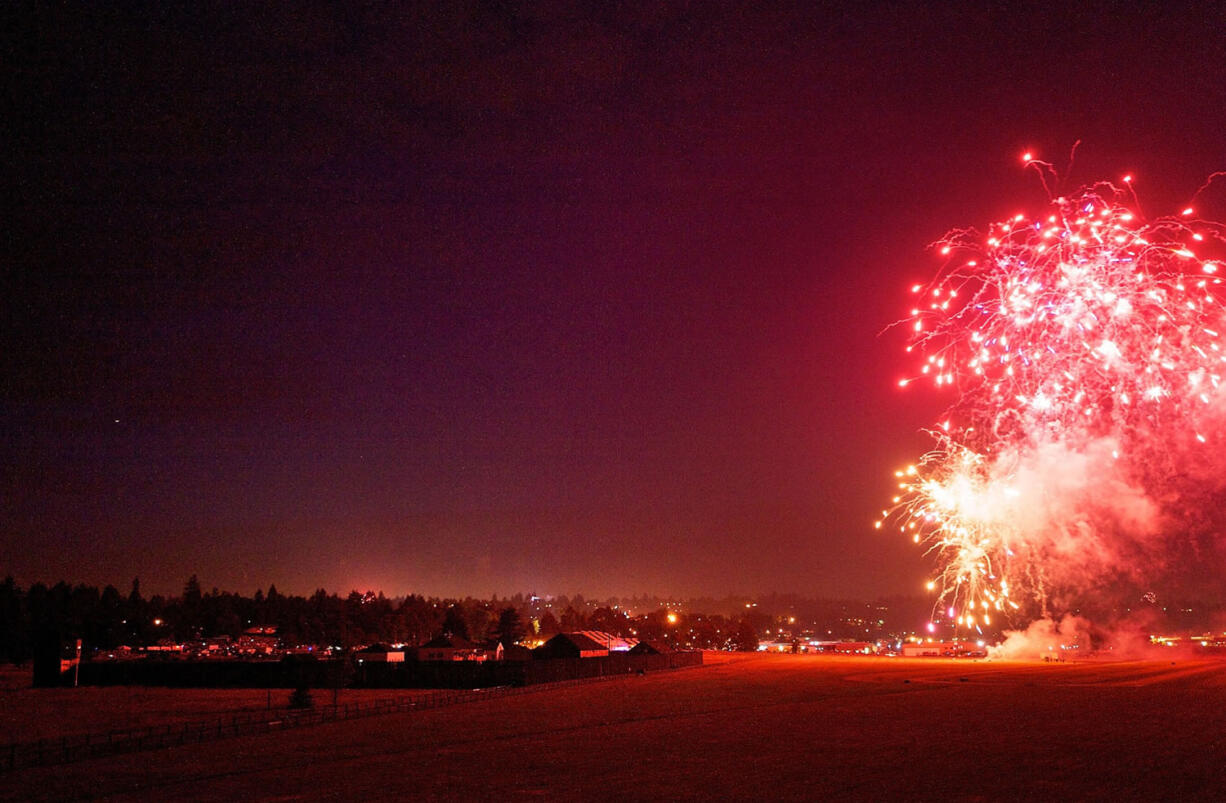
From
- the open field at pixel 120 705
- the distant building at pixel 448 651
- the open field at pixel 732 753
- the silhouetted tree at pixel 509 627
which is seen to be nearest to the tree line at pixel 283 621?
the silhouetted tree at pixel 509 627

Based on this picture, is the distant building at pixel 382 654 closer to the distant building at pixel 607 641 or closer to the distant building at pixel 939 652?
the distant building at pixel 607 641

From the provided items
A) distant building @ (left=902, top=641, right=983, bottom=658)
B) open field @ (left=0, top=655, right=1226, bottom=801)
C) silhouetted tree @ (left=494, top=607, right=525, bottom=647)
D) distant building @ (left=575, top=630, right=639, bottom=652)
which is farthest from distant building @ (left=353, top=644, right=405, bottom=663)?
distant building @ (left=902, top=641, right=983, bottom=658)

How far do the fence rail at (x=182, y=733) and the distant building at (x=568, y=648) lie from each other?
2826 centimetres

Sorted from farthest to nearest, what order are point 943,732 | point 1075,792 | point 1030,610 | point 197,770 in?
point 1030,610 < point 943,732 < point 197,770 < point 1075,792

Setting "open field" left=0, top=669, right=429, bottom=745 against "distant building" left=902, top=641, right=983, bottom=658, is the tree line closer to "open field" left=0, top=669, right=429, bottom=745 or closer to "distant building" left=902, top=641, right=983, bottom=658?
"distant building" left=902, top=641, right=983, bottom=658

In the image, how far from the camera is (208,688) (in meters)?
54.5

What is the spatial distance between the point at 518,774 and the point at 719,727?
10.4 meters

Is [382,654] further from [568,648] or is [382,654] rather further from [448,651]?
[568,648]

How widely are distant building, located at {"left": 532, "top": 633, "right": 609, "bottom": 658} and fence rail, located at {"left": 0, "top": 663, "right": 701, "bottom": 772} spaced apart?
28.3 m

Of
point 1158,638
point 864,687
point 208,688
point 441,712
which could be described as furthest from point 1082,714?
point 1158,638

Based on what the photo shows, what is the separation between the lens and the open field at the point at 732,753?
1772 centimetres

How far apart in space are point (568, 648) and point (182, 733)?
1786 inches

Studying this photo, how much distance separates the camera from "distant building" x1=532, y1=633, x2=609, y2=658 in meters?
70.9

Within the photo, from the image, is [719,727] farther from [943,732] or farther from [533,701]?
[533,701]
